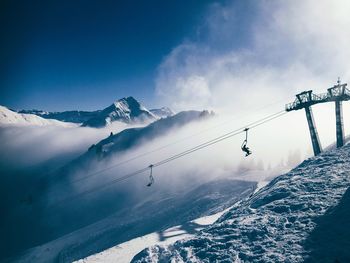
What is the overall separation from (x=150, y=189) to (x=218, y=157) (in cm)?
4759

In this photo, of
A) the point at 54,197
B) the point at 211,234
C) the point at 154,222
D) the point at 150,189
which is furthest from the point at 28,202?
the point at 54,197

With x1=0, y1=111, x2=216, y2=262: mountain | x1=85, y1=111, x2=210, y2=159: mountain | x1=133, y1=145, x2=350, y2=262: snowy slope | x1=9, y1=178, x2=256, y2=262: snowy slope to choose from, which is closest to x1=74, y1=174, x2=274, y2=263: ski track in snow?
x1=133, y1=145, x2=350, y2=262: snowy slope

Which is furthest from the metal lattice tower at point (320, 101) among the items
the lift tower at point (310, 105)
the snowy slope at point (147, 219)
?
the snowy slope at point (147, 219)

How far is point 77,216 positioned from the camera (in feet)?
408

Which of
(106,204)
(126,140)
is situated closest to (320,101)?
(106,204)

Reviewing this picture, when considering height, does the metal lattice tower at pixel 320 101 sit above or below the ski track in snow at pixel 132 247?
above

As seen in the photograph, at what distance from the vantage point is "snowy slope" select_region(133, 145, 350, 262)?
67.5ft

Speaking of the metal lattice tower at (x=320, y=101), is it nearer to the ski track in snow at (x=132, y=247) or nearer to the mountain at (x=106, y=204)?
the ski track in snow at (x=132, y=247)

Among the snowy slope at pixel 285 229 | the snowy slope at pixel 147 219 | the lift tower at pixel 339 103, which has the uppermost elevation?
the lift tower at pixel 339 103

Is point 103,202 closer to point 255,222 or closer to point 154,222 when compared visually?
point 154,222

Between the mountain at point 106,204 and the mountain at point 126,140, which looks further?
the mountain at point 126,140

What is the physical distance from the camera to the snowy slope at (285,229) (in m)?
20.6

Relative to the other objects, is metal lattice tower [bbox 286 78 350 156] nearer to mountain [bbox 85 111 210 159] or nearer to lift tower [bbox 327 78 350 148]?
lift tower [bbox 327 78 350 148]

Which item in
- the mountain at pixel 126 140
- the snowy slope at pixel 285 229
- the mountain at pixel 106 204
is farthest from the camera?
the mountain at pixel 126 140
